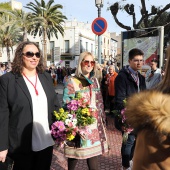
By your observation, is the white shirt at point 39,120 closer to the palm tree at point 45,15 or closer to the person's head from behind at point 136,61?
the person's head from behind at point 136,61

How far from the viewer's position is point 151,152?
1247 millimetres

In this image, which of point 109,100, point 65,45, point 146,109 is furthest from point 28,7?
point 146,109

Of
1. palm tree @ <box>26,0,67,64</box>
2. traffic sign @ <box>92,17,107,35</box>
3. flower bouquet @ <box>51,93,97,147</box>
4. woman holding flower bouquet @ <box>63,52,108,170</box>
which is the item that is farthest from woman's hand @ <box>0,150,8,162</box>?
palm tree @ <box>26,0,67,64</box>

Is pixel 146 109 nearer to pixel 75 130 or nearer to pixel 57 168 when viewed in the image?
pixel 75 130

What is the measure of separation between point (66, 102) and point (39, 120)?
1.65ft

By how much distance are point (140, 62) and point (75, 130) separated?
55.4 inches

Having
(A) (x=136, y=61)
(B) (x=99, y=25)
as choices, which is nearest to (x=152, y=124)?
(A) (x=136, y=61)

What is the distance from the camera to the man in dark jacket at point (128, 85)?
3.16m

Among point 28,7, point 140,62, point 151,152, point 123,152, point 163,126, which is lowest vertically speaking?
point 123,152

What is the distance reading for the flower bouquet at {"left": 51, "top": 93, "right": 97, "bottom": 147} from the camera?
2.54 metres

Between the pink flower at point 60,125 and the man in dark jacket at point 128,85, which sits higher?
the man in dark jacket at point 128,85

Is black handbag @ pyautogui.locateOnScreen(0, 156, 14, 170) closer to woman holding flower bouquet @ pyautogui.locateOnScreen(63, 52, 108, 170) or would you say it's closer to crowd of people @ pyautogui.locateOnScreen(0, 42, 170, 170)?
crowd of people @ pyautogui.locateOnScreen(0, 42, 170, 170)

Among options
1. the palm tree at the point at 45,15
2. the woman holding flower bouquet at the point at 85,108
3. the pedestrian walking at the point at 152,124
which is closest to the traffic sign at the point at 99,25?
the woman holding flower bouquet at the point at 85,108

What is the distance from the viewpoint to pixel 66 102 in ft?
9.48
